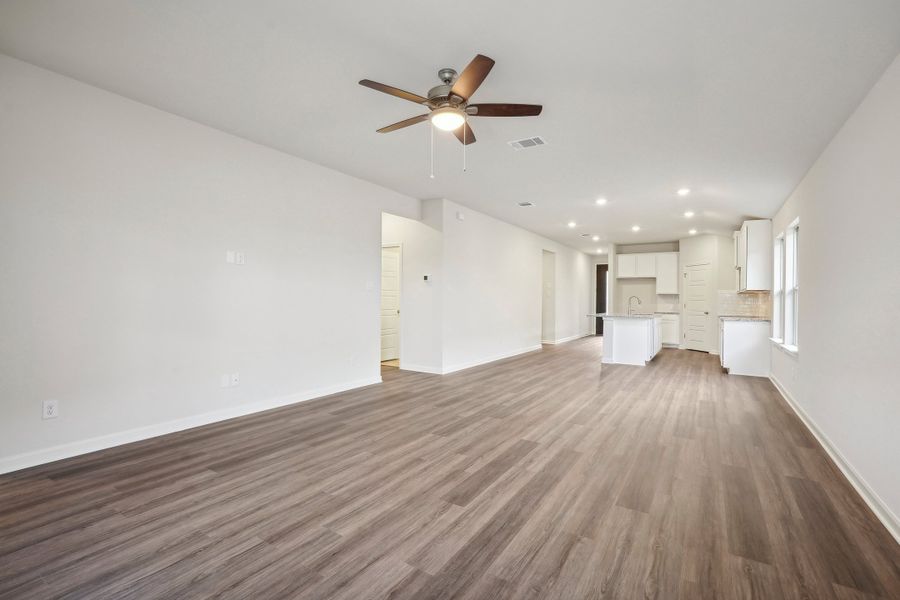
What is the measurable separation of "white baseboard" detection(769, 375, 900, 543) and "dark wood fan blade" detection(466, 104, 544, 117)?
3048 mm

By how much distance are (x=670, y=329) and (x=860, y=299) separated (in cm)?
802

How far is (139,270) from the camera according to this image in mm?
3385

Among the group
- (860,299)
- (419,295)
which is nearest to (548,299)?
(419,295)

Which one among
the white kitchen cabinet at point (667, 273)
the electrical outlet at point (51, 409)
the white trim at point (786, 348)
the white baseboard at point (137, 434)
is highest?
the white kitchen cabinet at point (667, 273)

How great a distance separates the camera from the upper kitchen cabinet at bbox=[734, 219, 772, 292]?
6.54m

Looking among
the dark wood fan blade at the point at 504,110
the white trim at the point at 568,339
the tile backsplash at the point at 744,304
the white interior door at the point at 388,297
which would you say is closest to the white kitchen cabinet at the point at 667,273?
the tile backsplash at the point at 744,304

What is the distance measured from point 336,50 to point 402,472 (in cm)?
283

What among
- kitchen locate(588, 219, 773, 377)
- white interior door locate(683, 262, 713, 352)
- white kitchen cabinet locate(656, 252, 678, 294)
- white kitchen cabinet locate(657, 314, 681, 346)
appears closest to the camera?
kitchen locate(588, 219, 773, 377)

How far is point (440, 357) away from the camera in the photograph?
6.47 meters

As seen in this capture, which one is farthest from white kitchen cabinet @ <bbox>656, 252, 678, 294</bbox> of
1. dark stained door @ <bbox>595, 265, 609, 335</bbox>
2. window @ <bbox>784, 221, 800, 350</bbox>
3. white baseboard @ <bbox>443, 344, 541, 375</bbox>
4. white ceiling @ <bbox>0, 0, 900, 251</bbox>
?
white ceiling @ <bbox>0, 0, 900, 251</bbox>

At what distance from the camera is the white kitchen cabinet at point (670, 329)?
10148 millimetres

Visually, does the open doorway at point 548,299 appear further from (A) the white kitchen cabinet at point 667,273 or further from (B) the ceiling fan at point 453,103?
(B) the ceiling fan at point 453,103

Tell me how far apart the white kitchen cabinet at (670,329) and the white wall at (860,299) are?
6.33 meters

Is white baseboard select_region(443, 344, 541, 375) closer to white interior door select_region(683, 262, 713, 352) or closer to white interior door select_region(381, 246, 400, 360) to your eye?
white interior door select_region(381, 246, 400, 360)
